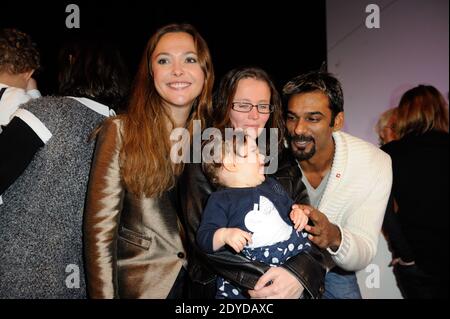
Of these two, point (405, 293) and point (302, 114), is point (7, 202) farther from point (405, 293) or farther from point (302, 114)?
point (405, 293)

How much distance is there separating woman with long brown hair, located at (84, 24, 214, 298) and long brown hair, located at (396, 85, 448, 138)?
4.56 ft

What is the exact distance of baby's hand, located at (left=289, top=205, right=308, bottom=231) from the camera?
4.39 ft

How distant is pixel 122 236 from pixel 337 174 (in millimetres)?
969

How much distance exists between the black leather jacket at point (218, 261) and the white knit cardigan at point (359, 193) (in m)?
0.21

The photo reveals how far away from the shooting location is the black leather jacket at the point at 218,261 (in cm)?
135

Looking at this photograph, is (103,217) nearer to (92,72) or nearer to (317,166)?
(92,72)

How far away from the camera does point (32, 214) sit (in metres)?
1.40

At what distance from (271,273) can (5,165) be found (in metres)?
0.98

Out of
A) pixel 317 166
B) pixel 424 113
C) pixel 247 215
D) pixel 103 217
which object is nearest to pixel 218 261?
pixel 247 215

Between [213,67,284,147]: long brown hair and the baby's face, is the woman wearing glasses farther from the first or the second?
the baby's face

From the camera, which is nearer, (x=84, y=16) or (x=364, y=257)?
(x=364, y=257)

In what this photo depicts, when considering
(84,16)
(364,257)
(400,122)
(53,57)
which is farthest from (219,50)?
(364,257)

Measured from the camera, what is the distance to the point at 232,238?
50.1 inches

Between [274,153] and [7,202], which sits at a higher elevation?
[274,153]
